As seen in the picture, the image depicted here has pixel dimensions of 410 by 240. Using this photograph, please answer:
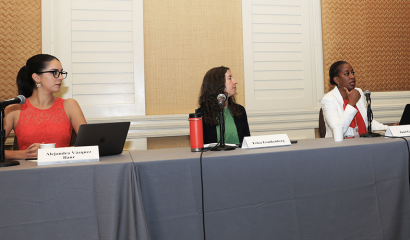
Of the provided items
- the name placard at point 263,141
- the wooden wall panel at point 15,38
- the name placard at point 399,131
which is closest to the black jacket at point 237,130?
the name placard at point 263,141

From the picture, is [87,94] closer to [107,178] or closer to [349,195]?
[107,178]

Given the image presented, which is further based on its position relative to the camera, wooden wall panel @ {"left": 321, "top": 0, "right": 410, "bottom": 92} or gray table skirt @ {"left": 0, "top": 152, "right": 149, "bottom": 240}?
wooden wall panel @ {"left": 321, "top": 0, "right": 410, "bottom": 92}

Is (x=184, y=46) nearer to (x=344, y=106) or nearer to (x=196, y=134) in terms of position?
(x=344, y=106)

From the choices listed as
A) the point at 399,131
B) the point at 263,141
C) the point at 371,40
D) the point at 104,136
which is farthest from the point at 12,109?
the point at 371,40

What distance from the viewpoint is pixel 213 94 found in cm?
238

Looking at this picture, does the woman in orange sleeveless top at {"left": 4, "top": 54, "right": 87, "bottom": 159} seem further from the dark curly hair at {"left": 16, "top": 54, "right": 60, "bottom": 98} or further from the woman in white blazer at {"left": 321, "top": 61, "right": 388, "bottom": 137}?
the woman in white blazer at {"left": 321, "top": 61, "right": 388, "bottom": 137}

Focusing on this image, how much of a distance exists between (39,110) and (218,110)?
1232 mm

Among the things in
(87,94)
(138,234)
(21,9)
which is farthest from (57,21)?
(138,234)

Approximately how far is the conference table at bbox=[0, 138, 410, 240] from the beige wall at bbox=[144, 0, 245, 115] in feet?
5.17

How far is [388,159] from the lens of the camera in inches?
58.8

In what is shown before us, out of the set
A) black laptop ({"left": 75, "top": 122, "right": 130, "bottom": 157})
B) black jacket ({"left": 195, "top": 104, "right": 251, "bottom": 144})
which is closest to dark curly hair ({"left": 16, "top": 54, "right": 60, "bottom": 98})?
black laptop ({"left": 75, "top": 122, "right": 130, "bottom": 157})

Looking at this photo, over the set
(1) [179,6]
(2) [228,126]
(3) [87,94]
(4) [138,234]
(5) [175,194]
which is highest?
(1) [179,6]

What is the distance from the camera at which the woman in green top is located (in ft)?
7.57

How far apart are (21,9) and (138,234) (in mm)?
2361
